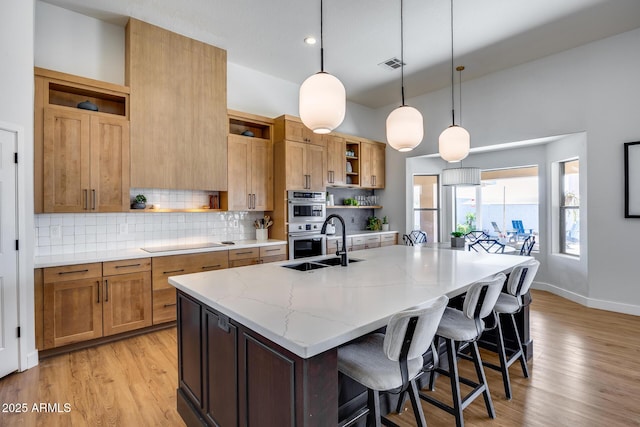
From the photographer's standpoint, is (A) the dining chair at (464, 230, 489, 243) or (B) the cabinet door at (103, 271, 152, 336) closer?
(B) the cabinet door at (103, 271, 152, 336)

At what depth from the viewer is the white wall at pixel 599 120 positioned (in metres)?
3.95

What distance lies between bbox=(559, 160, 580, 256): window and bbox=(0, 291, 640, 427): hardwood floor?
179 centimetres

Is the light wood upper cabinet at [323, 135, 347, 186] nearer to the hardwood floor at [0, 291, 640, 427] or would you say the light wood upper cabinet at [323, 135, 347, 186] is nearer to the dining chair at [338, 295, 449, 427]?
the hardwood floor at [0, 291, 640, 427]

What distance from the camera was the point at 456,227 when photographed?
6.47 metres

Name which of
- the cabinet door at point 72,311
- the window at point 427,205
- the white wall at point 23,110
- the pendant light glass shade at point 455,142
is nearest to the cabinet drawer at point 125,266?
the cabinet door at point 72,311

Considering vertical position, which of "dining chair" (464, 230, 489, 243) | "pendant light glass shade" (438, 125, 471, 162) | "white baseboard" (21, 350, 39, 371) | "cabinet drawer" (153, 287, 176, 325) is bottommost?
"white baseboard" (21, 350, 39, 371)

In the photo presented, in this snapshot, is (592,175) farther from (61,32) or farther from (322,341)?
(61,32)

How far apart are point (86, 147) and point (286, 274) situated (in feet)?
8.63

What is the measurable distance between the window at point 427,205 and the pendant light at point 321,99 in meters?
4.73

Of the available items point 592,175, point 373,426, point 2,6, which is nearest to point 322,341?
point 373,426

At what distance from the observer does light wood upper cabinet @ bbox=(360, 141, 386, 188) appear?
612 centimetres

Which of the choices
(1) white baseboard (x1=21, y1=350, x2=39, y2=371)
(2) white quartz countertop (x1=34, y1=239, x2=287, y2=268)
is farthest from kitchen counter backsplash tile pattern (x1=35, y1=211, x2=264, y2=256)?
(1) white baseboard (x1=21, y1=350, x2=39, y2=371)

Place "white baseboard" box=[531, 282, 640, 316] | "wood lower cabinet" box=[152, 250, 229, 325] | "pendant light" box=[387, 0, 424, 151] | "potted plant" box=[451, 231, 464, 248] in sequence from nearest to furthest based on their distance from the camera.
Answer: "pendant light" box=[387, 0, 424, 151] < "wood lower cabinet" box=[152, 250, 229, 325] < "white baseboard" box=[531, 282, 640, 316] < "potted plant" box=[451, 231, 464, 248]

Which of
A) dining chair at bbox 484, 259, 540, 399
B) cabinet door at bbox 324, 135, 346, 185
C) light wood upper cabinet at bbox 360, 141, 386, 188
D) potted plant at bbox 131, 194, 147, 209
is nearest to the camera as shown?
dining chair at bbox 484, 259, 540, 399
